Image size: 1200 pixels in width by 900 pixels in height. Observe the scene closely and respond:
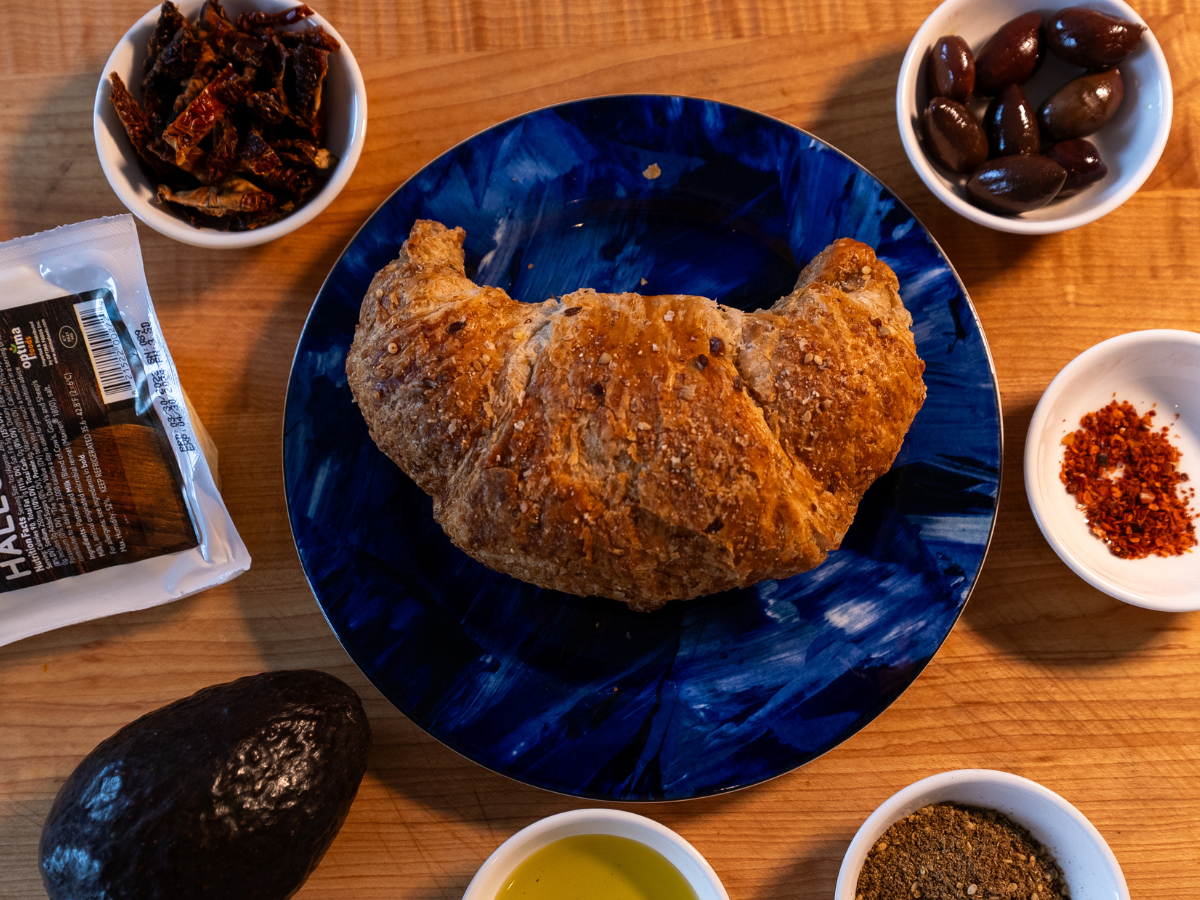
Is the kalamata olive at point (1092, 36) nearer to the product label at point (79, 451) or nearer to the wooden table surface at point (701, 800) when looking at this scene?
the wooden table surface at point (701, 800)

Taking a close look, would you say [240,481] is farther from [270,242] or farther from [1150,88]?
[1150,88]

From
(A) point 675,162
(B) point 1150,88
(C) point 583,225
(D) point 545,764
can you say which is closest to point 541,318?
(C) point 583,225

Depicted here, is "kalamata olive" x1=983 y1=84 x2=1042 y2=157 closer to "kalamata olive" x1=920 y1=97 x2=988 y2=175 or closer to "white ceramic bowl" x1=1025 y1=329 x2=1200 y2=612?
"kalamata olive" x1=920 y1=97 x2=988 y2=175

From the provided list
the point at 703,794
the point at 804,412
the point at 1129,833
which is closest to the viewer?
the point at 804,412

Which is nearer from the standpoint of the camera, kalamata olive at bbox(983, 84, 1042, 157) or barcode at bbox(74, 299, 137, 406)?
kalamata olive at bbox(983, 84, 1042, 157)

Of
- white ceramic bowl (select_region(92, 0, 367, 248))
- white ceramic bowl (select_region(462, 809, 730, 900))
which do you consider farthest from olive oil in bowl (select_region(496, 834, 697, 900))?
white ceramic bowl (select_region(92, 0, 367, 248))

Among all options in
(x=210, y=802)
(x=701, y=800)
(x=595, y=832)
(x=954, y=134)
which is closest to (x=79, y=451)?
(x=210, y=802)
